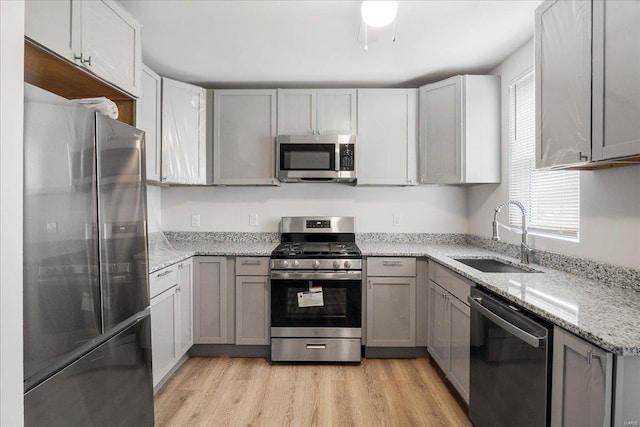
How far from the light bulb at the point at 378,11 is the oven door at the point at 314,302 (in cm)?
181

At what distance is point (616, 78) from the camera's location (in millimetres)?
1227

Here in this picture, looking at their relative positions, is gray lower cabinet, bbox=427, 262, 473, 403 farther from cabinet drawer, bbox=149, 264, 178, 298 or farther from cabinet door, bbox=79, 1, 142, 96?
cabinet door, bbox=79, 1, 142, 96

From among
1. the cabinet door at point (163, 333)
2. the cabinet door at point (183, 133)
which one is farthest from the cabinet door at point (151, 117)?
the cabinet door at point (163, 333)

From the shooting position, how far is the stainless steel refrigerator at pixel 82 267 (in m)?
1.00

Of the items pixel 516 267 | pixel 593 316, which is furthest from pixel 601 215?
pixel 593 316

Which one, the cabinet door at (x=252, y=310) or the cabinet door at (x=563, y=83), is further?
the cabinet door at (x=252, y=310)

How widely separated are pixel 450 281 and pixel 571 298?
0.82m

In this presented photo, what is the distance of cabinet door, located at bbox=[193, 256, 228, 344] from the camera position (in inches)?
107

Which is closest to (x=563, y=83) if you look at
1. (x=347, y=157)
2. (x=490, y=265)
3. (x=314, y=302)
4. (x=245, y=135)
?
(x=490, y=265)

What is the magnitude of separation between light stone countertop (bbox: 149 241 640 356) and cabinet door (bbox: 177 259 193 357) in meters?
0.12

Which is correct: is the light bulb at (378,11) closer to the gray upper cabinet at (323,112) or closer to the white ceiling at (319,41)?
the white ceiling at (319,41)

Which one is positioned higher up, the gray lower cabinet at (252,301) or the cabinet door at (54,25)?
the cabinet door at (54,25)

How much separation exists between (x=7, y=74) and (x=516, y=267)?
260 centimetres

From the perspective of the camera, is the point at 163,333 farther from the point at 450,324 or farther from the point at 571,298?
the point at 571,298
